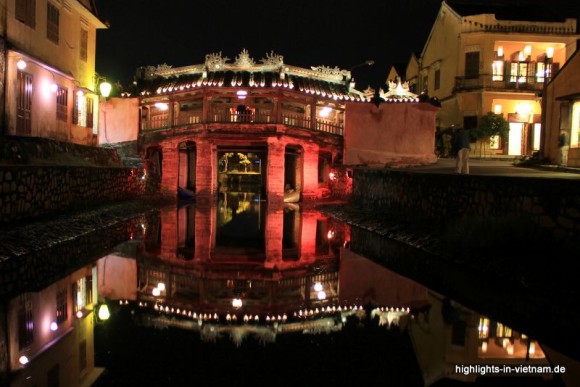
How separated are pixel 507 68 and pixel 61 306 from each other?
118 feet

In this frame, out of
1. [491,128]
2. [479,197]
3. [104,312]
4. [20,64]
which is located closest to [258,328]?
[104,312]

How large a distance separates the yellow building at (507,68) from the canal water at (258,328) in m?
28.1

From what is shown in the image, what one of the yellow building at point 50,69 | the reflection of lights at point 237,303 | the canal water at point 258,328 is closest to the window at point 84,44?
the yellow building at point 50,69

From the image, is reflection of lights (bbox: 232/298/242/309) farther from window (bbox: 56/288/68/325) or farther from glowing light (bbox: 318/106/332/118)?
glowing light (bbox: 318/106/332/118)

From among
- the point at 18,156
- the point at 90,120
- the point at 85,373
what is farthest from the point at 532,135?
the point at 85,373

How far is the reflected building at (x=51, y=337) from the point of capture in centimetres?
536

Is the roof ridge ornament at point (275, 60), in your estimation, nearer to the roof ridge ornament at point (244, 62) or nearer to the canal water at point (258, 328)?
the roof ridge ornament at point (244, 62)

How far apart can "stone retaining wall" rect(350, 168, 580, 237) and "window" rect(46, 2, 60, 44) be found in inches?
600

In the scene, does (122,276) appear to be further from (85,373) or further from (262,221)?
(262,221)

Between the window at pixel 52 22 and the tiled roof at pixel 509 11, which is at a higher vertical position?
the tiled roof at pixel 509 11

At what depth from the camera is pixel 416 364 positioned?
20.0 ft

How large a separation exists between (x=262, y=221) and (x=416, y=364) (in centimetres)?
1804

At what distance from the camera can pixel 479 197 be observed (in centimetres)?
1328

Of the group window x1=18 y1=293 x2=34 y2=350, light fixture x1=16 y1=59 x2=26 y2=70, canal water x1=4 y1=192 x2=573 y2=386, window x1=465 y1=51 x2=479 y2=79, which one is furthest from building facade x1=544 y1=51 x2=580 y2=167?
light fixture x1=16 y1=59 x2=26 y2=70
